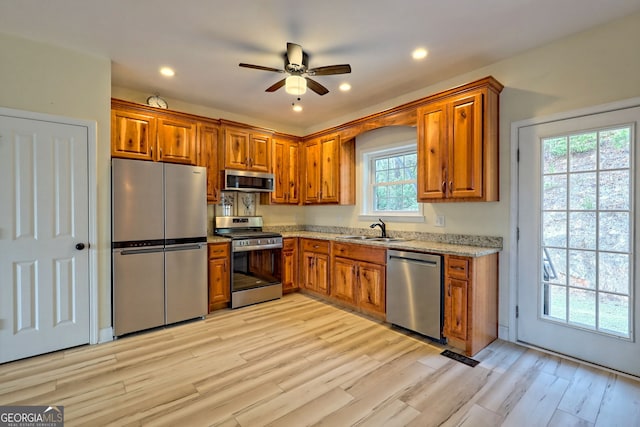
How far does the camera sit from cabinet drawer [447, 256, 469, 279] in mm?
2615

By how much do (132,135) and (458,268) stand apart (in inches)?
146

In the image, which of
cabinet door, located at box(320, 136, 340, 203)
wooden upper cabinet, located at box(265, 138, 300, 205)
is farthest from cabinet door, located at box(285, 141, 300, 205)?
cabinet door, located at box(320, 136, 340, 203)

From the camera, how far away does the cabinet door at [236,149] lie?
4.07 meters

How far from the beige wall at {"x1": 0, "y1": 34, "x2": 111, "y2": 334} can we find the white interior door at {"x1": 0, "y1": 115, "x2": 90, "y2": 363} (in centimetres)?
12

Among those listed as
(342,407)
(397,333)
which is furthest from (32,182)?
(397,333)

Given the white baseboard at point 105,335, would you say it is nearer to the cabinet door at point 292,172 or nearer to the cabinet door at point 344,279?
the cabinet door at point 344,279

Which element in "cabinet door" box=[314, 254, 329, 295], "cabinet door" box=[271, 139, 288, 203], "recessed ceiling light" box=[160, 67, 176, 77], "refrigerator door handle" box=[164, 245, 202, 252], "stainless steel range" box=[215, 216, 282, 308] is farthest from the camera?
"cabinet door" box=[271, 139, 288, 203]

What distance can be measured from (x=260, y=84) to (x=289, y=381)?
10.00 feet

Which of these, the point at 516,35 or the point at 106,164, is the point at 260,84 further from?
the point at 516,35

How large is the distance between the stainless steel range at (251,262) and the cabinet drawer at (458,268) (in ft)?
7.62

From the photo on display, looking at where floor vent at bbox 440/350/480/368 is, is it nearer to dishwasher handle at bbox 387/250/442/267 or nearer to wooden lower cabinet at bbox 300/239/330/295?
dishwasher handle at bbox 387/250/442/267

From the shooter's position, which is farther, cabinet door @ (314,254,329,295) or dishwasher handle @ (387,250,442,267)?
cabinet door @ (314,254,329,295)

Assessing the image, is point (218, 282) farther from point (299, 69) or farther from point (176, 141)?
point (299, 69)

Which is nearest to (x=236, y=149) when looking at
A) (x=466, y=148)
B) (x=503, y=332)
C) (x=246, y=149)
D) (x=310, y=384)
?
(x=246, y=149)
